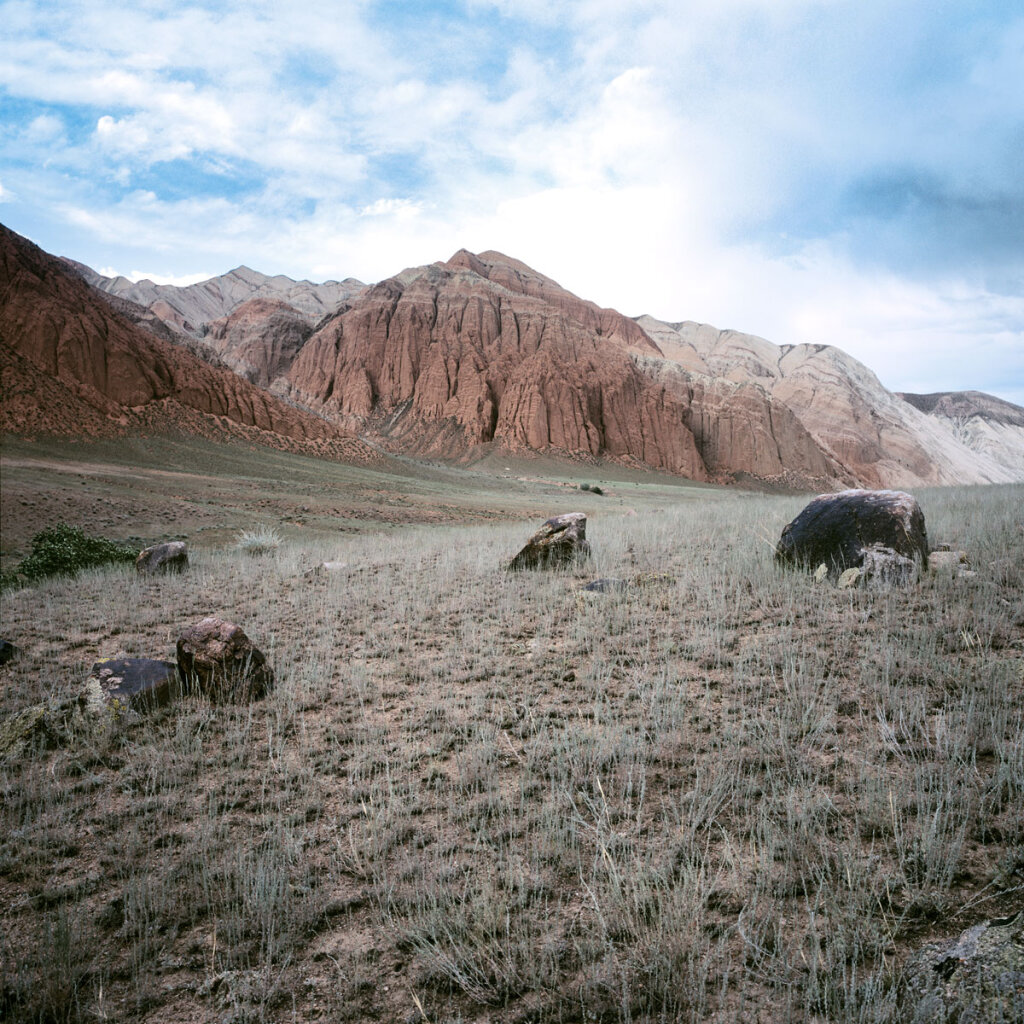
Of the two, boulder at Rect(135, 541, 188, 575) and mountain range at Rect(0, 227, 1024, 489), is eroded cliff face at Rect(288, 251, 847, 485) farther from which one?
boulder at Rect(135, 541, 188, 575)

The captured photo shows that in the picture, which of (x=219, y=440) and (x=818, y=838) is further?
(x=219, y=440)

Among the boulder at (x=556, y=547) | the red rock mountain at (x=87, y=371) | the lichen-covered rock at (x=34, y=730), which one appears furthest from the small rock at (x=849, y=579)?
the red rock mountain at (x=87, y=371)

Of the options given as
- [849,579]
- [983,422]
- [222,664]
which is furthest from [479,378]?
[983,422]

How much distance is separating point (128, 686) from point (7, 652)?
2390 millimetres

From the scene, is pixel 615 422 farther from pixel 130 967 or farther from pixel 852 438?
pixel 130 967

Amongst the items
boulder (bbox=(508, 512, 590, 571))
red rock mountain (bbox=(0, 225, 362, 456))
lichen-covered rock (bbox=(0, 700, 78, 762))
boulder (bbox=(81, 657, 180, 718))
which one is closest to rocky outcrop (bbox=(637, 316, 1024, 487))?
red rock mountain (bbox=(0, 225, 362, 456))

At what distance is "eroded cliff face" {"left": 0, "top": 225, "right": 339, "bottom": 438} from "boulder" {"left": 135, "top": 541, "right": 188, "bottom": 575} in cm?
3138

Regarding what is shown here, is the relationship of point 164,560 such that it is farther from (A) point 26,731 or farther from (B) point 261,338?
(B) point 261,338

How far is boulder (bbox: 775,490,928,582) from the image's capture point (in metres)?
6.02

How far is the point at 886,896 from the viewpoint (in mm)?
2246

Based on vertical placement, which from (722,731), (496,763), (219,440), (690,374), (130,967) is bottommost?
(130,967)

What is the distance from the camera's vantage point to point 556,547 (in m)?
8.80

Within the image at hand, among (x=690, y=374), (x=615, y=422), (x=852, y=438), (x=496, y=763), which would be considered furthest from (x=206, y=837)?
(x=852, y=438)

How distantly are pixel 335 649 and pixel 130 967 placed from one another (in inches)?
143
